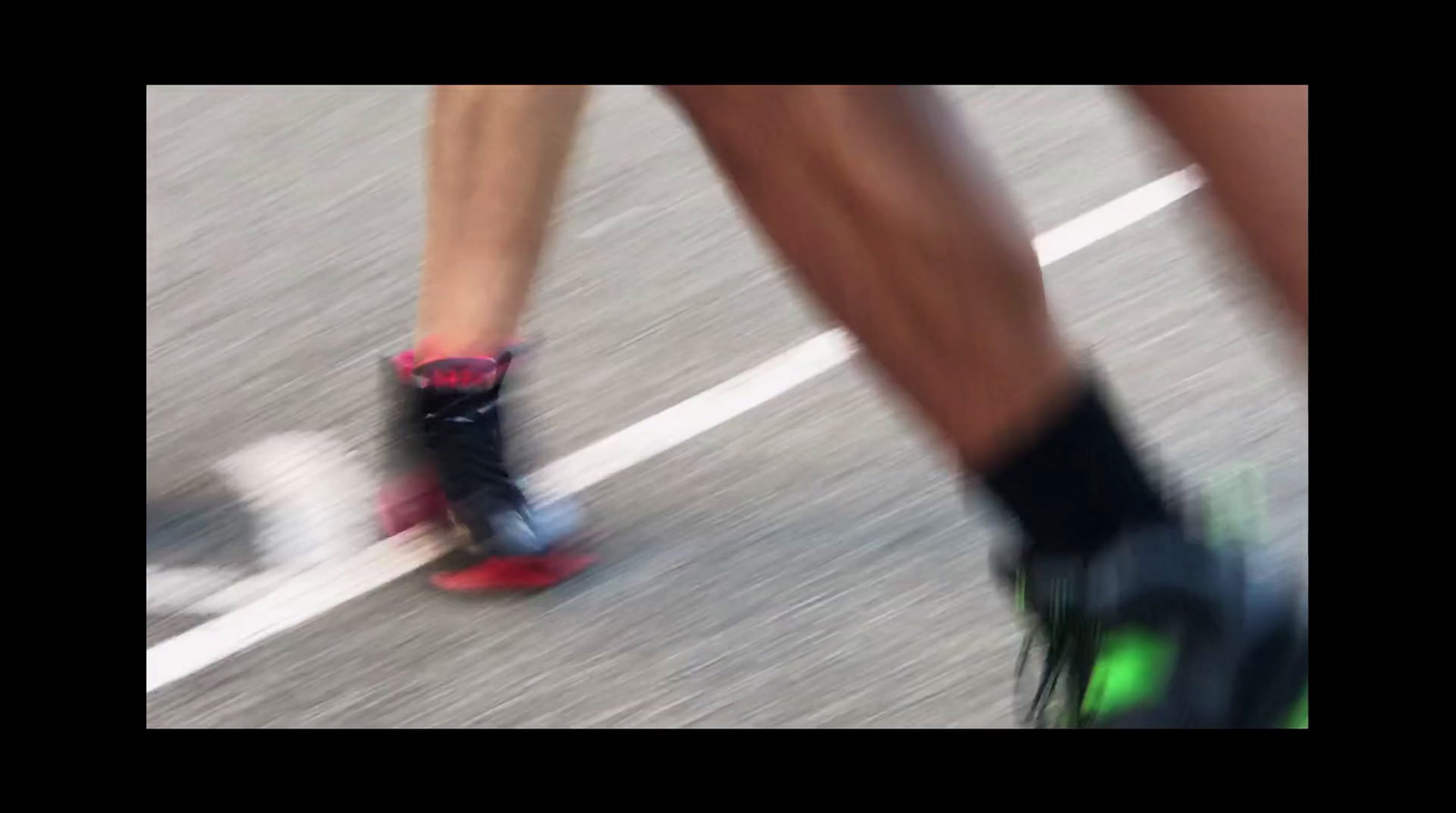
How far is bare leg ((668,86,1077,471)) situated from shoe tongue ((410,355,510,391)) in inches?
32.2

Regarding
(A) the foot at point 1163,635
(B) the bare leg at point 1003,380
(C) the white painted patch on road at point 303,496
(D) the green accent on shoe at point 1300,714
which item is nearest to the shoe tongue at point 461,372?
(C) the white painted patch on road at point 303,496

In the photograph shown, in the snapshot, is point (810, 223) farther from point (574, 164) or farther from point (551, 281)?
point (574, 164)

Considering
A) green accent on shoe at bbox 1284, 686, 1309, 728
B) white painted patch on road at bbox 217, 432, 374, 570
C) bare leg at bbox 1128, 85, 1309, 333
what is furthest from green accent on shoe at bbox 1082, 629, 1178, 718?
white painted patch on road at bbox 217, 432, 374, 570

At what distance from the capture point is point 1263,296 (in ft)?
6.22

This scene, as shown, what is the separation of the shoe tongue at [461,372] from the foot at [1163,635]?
925 mm

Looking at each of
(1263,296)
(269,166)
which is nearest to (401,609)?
(1263,296)

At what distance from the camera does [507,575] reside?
2.59m

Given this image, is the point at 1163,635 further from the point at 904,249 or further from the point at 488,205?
the point at 488,205

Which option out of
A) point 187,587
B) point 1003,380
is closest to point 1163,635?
point 1003,380

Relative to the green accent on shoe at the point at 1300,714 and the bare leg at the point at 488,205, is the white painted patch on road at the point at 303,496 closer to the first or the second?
the bare leg at the point at 488,205

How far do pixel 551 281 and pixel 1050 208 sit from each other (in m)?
0.90

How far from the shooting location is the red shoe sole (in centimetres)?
258

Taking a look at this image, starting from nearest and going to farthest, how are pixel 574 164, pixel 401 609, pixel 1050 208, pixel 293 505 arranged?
pixel 401 609 < pixel 293 505 < pixel 1050 208 < pixel 574 164

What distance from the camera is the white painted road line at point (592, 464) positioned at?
2.56m
